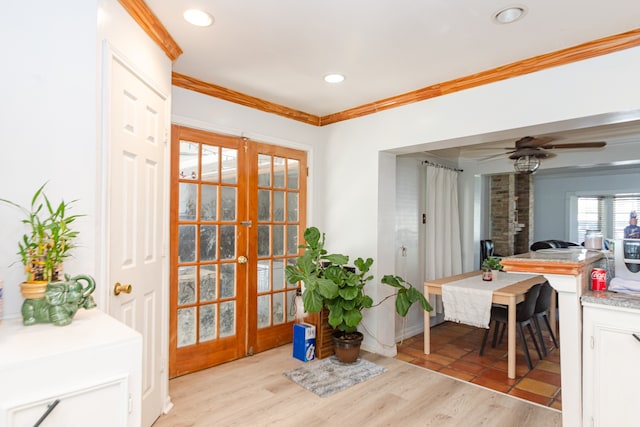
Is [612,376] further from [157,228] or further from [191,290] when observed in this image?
[191,290]

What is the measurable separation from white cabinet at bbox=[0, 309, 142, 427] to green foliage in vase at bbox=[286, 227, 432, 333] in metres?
1.99

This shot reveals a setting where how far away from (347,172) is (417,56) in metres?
1.53

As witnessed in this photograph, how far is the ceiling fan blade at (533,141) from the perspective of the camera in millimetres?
3679

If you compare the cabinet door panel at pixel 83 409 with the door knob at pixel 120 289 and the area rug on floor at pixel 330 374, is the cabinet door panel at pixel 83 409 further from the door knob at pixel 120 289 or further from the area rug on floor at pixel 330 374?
the area rug on floor at pixel 330 374

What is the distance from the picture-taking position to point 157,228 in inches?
91.7

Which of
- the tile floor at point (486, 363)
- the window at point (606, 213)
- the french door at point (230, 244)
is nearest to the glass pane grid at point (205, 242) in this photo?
the french door at point (230, 244)

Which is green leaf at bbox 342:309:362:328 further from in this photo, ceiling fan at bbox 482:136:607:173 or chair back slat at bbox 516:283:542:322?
ceiling fan at bbox 482:136:607:173

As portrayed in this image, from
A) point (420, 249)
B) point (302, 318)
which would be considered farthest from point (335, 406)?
point (420, 249)

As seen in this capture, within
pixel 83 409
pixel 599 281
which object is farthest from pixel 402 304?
pixel 83 409

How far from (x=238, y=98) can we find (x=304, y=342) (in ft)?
7.51

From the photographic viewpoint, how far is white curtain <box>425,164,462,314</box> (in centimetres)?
461

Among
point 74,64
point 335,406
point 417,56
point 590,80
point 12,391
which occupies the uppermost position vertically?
point 417,56

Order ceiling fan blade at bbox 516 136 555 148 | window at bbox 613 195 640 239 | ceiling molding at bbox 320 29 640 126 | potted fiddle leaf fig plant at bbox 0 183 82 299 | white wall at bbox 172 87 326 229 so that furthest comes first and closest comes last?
1. window at bbox 613 195 640 239
2. ceiling fan blade at bbox 516 136 555 148
3. white wall at bbox 172 87 326 229
4. ceiling molding at bbox 320 29 640 126
5. potted fiddle leaf fig plant at bbox 0 183 82 299

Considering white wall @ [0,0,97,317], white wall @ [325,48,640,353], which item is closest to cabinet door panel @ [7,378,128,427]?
white wall @ [0,0,97,317]
